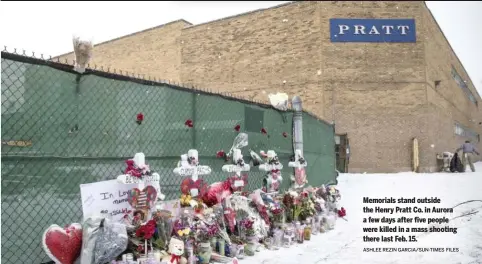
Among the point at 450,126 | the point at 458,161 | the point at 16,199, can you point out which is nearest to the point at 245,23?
the point at 458,161

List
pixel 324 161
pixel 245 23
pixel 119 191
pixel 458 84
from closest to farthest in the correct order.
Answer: pixel 119 191, pixel 324 161, pixel 245 23, pixel 458 84

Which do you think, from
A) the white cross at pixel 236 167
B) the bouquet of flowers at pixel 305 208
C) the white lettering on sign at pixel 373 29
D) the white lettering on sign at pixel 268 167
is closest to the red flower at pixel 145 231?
the white cross at pixel 236 167

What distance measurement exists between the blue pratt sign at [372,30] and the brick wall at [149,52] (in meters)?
9.59

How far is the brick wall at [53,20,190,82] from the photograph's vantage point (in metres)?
25.1

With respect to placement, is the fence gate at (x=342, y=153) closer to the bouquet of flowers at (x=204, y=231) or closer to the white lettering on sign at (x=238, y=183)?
the white lettering on sign at (x=238, y=183)

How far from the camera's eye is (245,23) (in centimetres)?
2211

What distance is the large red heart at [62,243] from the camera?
3393mm

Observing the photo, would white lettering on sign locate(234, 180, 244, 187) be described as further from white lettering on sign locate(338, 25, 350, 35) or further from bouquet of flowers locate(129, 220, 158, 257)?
white lettering on sign locate(338, 25, 350, 35)

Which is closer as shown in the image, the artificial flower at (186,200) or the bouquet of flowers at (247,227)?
the artificial flower at (186,200)

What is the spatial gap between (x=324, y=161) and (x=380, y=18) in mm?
12492

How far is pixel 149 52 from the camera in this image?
26.9 m

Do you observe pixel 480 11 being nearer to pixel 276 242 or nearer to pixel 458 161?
Result: pixel 276 242

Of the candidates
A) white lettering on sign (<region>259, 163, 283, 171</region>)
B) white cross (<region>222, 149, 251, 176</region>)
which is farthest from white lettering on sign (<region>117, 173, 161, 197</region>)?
white lettering on sign (<region>259, 163, 283, 171</region>)

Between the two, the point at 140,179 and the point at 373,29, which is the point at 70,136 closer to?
the point at 140,179
